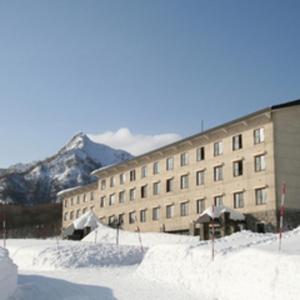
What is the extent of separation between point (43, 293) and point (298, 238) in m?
7.74

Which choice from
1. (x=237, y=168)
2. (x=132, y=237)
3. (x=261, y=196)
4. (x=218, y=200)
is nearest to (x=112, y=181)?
(x=218, y=200)

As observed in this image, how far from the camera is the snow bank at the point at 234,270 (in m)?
11.0

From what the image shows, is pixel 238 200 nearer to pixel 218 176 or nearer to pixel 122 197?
pixel 218 176

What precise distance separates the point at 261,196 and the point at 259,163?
252 centimetres

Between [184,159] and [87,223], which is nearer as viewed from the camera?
[87,223]

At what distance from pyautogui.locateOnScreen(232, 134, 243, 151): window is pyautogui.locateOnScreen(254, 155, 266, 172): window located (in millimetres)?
2135

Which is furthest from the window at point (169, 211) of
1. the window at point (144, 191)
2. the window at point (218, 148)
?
the window at point (218, 148)

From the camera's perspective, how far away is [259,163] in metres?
41.3

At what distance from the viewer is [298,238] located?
54.5ft

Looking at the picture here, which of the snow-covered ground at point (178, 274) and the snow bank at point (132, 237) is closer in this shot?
the snow-covered ground at point (178, 274)

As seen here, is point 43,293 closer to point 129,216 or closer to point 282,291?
point 282,291

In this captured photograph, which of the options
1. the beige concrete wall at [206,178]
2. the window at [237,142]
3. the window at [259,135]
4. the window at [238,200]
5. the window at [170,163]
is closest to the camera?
the beige concrete wall at [206,178]

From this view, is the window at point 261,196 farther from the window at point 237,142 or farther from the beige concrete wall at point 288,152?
the window at point 237,142

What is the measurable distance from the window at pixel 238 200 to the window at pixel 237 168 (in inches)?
61.5
